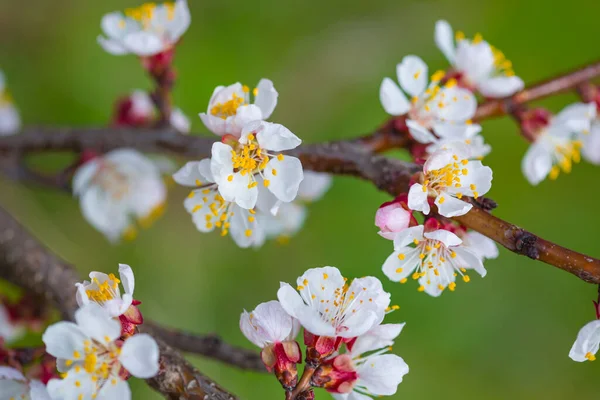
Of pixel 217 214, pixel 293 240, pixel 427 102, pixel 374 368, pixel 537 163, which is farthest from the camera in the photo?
pixel 293 240

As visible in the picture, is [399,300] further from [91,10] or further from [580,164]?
[91,10]

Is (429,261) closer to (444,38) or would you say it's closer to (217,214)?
(217,214)

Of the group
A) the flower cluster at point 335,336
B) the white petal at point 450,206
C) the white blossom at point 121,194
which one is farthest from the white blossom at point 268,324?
the white blossom at point 121,194

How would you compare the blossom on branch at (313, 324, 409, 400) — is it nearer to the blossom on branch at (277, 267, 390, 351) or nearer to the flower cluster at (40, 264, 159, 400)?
the blossom on branch at (277, 267, 390, 351)

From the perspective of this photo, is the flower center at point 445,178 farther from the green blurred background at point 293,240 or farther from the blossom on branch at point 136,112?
the green blurred background at point 293,240

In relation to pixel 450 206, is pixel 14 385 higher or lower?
lower

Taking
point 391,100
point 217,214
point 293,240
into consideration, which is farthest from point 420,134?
point 293,240

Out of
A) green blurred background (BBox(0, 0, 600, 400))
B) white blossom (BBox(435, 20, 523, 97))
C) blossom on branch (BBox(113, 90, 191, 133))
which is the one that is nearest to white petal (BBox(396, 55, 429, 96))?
white blossom (BBox(435, 20, 523, 97))
